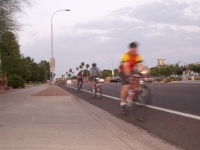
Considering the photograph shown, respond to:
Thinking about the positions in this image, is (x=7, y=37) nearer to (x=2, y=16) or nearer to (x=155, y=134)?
(x=2, y=16)

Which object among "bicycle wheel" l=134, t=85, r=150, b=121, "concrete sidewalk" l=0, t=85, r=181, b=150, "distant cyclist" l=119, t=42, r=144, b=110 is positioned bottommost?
"concrete sidewalk" l=0, t=85, r=181, b=150

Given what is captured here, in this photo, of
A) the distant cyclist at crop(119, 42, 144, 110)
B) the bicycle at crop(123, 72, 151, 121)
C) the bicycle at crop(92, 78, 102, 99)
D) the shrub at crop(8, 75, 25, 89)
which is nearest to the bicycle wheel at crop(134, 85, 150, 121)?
the bicycle at crop(123, 72, 151, 121)

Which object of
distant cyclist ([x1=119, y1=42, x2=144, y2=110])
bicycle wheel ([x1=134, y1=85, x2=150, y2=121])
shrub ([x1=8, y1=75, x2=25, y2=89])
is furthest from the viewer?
shrub ([x1=8, y1=75, x2=25, y2=89])

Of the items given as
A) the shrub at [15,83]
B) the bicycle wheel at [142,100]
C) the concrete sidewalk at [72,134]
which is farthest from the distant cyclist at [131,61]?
the shrub at [15,83]

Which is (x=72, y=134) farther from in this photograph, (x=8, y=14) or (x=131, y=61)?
(x=8, y=14)

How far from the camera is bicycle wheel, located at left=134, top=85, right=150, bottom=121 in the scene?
8445 millimetres

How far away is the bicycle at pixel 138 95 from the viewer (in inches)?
334

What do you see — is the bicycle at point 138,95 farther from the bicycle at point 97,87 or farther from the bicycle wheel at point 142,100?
the bicycle at point 97,87

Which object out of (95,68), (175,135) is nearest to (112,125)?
(175,135)

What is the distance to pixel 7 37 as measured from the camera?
19.6 meters

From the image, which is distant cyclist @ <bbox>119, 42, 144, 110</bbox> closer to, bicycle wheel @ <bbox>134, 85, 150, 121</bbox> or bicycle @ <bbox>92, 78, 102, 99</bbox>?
bicycle wheel @ <bbox>134, 85, 150, 121</bbox>

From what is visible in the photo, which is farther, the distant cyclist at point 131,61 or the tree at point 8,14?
the tree at point 8,14

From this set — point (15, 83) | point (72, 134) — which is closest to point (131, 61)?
point (72, 134)

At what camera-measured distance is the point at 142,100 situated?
8500mm
